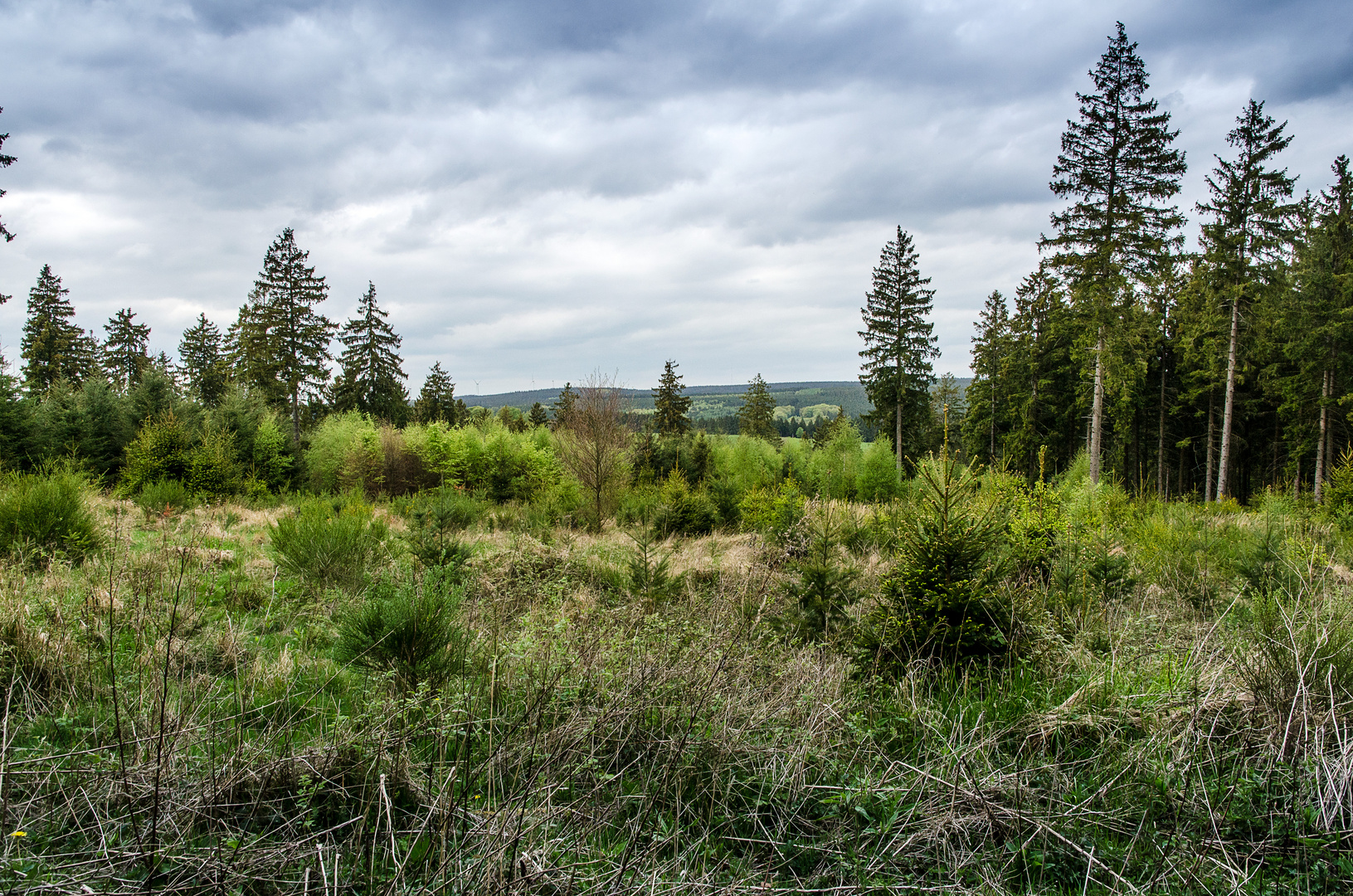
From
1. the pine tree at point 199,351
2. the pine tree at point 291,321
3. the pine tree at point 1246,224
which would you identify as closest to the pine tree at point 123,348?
the pine tree at point 199,351

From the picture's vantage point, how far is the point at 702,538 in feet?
48.2

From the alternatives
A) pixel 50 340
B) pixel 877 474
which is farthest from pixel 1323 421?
pixel 50 340

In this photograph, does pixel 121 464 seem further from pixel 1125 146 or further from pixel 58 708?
pixel 1125 146

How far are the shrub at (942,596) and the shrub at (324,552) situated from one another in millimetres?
5526

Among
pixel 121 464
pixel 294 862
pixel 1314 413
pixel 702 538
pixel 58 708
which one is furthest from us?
pixel 1314 413

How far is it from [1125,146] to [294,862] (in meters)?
25.2

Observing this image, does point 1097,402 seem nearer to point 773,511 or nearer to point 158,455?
point 773,511

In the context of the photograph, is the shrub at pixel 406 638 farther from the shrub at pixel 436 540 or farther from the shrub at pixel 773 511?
the shrub at pixel 773 511

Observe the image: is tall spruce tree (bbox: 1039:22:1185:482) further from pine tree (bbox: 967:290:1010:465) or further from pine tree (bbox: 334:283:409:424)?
pine tree (bbox: 334:283:409:424)

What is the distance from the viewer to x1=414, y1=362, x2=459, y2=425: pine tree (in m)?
51.3

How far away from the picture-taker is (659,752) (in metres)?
2.65

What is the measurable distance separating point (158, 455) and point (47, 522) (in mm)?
13361

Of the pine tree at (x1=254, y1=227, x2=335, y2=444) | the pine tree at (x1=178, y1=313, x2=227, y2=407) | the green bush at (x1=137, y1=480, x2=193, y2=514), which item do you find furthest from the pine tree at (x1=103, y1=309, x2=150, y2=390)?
the green bush at (x1=137, y1=480, x2=193, y2=514)

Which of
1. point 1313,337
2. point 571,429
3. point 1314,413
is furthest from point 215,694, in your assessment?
point 1314,413
